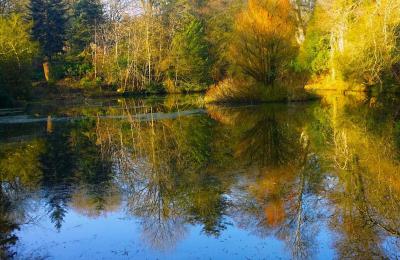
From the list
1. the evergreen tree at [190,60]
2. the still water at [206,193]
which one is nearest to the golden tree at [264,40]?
Answer: the still water at [206,193]

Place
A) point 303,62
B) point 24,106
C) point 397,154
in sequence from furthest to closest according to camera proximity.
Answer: point 303,62 → point 24,106 → point 397,154

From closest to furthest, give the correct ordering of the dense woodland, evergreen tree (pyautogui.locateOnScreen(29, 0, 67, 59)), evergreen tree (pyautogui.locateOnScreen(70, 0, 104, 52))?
the dense woodland, evergreen tree (pyautogui.locateOnScreen(29, 0, 67, 59)), evergreen tree (pyautogui.locateOnScreen(70, 0, 104, 52))

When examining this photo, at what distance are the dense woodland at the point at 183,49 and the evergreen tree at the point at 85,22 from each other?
0.14 meters

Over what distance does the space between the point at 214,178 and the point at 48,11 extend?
5304cm

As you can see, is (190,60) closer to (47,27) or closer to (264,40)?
(47,27)

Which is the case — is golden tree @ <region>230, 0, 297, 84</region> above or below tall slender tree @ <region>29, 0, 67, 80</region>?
below

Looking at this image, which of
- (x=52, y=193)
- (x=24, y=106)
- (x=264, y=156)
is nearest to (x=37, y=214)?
(x=52, y=193)

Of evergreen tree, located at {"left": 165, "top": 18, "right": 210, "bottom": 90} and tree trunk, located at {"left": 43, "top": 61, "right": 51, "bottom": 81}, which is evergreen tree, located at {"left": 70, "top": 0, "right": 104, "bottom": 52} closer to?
tree trunk, located at {"left": 43, "top": 61, "right": 51, "bottom": 81}

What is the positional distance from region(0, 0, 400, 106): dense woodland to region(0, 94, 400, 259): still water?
1241 centimetres

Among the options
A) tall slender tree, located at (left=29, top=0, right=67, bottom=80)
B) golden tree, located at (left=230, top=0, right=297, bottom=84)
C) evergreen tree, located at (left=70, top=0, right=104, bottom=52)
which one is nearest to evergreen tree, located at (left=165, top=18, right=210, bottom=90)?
evergreen tree, located at (left=70, top=0, right=104, bottom=52)

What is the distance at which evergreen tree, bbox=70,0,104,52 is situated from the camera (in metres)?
58.5

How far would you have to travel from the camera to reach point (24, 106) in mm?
38688

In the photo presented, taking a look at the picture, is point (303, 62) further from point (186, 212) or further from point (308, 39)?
point (186, 212)

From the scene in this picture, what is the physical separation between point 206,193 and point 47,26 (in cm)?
5243
